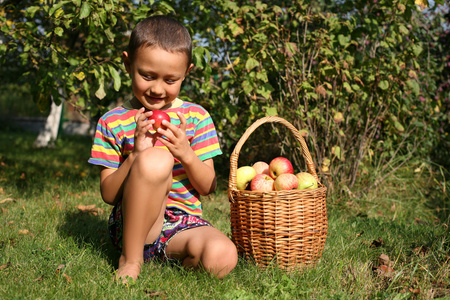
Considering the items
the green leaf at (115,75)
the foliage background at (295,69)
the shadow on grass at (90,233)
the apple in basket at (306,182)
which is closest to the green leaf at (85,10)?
the foliage background at (295,69)

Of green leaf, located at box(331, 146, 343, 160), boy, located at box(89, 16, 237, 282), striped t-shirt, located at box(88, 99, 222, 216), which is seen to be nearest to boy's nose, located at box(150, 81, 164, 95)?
boy, located at box(89, 16, 237, 282)

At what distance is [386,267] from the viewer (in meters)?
2.19

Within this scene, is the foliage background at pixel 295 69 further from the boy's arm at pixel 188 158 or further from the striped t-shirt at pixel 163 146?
the boy's arm at pixel 188 158

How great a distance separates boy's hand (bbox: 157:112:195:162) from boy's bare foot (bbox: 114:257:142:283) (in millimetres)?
532

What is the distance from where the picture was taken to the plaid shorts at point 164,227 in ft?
7.13

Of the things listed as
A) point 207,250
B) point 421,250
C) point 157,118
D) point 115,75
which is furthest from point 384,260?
point 115,75

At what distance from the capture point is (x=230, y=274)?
6.80ft

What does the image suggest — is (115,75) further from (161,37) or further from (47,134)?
(47,134)

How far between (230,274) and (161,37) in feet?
3.78

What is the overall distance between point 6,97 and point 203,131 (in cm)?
1534

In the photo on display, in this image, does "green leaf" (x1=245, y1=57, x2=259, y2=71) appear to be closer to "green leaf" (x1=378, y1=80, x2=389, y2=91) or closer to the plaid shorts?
"green leaf" (x1=378, y1=80, x2=389, y2=91)

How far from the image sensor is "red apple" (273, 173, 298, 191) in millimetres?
2152

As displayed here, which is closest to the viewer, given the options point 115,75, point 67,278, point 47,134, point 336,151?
point 67,278

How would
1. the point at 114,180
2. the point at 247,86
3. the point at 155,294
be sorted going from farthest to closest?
the point at 247,86 < the point at 114,180 < the point at 155,294
